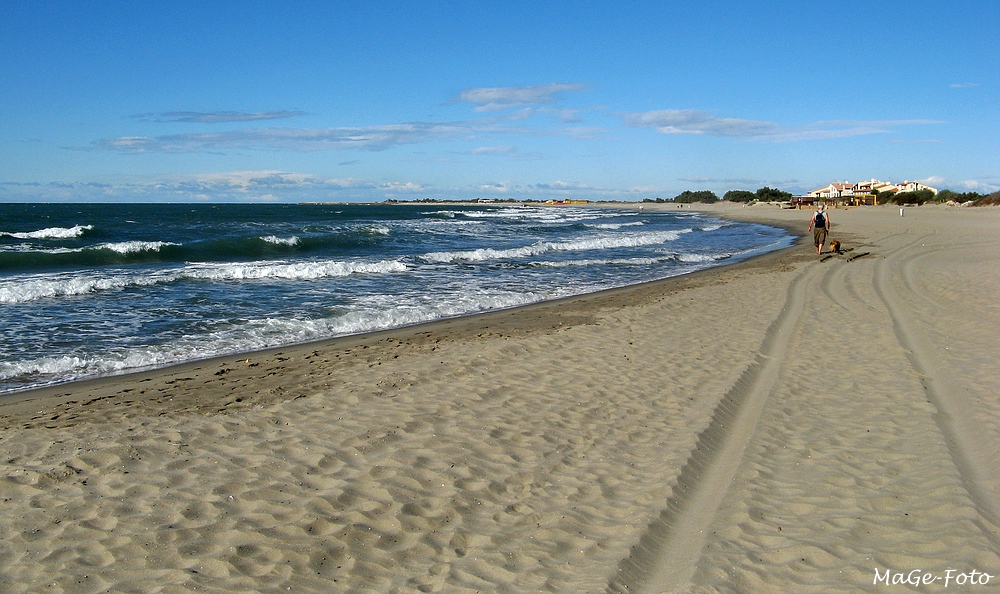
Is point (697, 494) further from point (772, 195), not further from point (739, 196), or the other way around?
point (739, 196)

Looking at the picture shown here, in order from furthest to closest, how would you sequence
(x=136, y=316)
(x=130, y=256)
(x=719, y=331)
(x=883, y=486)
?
(x=130, y=256), (x=136, y=316), (x=719, y=331), (x=883, y=486)

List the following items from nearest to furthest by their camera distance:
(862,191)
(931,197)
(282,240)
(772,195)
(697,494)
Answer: (697,494) < (282,240) < (931,197) < (862,191) < (772,195)

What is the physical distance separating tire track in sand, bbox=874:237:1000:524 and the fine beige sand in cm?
3

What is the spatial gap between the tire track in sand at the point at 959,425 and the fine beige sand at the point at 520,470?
26 millimetres

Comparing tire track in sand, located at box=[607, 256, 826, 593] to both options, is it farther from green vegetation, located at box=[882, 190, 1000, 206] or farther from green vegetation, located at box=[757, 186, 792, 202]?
green vegetation, located at box=[757, 186, 792, 202]

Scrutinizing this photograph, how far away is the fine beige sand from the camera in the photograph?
10.9ft

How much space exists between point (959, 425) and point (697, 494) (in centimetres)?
275

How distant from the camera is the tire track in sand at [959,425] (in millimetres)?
4141

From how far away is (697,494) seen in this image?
4.20 meters

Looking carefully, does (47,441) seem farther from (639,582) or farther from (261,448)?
(639,582)

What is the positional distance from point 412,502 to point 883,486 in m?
3.11

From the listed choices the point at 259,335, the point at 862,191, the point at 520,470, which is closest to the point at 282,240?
the point at 259,335

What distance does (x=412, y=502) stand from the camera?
13.2 feet

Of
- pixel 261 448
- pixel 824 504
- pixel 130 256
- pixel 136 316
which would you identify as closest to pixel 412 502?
pixel 261 448
